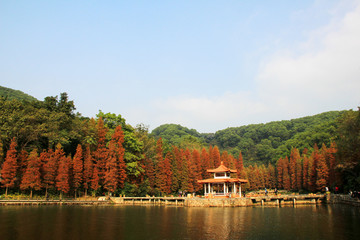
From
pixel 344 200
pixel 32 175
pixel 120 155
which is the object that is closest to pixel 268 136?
pixel 344 200

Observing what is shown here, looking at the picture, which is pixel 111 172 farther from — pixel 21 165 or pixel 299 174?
pixel 299 174

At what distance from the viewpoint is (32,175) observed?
39312 mm

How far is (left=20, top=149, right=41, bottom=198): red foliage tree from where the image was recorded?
39.1 metres

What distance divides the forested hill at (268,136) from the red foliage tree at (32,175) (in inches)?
2161

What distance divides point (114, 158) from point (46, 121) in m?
12.7

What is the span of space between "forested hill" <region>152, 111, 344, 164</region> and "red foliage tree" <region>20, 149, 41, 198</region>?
54.9m

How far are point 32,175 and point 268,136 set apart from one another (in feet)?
419

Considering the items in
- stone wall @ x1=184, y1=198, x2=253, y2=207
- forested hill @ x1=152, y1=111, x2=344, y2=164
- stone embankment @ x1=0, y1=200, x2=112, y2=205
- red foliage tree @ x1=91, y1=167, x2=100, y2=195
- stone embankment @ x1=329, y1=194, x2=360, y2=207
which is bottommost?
stone embankment @ x1=0, y1=200, x2=112, y2=205

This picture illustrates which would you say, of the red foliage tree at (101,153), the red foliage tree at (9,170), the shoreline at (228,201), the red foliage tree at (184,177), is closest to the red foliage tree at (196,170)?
the red foliage tree at (184,177)

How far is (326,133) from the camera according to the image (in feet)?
297

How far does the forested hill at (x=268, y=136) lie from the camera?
3853 inches

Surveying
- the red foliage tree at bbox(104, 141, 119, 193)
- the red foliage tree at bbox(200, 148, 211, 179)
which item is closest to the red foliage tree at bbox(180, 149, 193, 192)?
the red foliage tree at bbox(200, 148, 211, 179)

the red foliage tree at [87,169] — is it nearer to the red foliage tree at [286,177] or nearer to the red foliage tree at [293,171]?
the red foliage tree at [293,171]

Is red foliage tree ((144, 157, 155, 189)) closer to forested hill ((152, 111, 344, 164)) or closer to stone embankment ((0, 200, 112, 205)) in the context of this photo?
stone embankment ((0, 200, 112, 205))
